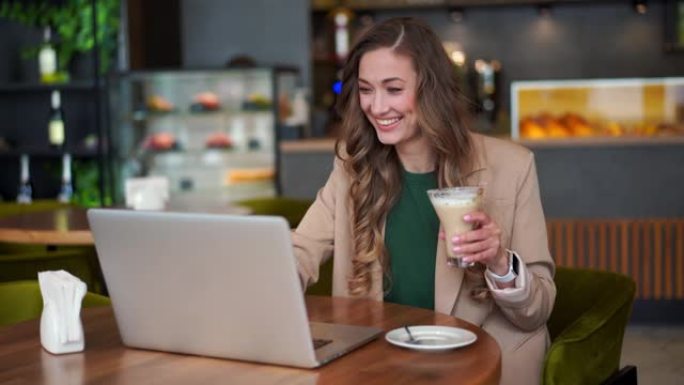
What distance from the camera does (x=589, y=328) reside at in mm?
2363

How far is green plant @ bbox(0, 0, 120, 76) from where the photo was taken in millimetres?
7480

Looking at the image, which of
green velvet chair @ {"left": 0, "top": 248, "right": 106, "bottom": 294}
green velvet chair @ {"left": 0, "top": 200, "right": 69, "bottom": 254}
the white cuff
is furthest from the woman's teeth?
green velvet chair @ {"left": 0, "top": 200, "right": 69, "bottom": 254}

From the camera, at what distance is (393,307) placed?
2297 millimetres

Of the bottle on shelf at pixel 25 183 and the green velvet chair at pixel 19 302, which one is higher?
the green velvet chair at pixel 19 302

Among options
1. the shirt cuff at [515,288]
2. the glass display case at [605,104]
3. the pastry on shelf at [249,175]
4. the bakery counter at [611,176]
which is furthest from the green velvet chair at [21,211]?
the glass display case at [605,104]

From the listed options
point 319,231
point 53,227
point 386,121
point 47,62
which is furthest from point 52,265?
point 47,62

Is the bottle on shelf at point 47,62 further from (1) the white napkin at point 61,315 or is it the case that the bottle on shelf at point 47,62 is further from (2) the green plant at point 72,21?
(1) the white napkin at point 61,315

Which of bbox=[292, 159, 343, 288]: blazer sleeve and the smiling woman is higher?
the smiling woman

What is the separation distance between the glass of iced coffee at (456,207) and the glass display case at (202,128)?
460 centimetres

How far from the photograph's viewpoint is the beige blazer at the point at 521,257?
2.36m

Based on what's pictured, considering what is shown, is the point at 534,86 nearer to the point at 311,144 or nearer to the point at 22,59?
the point at 311,144

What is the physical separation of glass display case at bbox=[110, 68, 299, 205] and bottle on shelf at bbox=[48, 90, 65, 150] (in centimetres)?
69

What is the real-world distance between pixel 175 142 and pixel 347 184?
449 centimetres

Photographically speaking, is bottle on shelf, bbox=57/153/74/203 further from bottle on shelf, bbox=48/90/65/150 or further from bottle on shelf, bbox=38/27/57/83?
bottle on shelf, bbox=38/27/57/83
